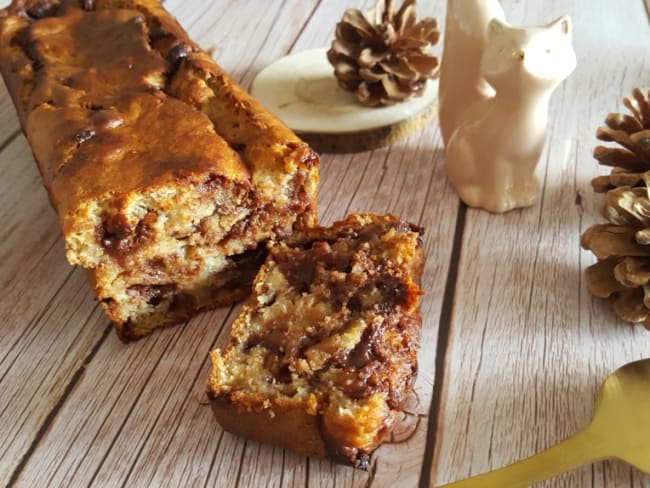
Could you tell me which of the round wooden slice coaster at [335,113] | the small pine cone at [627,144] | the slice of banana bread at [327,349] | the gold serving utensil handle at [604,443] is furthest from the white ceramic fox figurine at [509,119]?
the gold serving utensil handle at [604,443]

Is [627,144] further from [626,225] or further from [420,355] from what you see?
[420,355]

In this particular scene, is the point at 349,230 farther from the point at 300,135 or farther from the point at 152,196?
the point at 300,135

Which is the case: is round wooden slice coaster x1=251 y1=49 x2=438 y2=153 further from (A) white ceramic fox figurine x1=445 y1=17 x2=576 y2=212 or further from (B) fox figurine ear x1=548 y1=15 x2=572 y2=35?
(B) fox figurine ear x1=548 y1=15 x2=572 y2=35

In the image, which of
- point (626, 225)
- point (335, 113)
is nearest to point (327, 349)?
point (626, 225)

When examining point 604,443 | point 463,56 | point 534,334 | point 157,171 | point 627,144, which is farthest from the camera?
point 463,56

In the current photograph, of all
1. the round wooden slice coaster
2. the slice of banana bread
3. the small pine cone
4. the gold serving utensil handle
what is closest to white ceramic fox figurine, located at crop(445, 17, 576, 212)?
the small pine cone

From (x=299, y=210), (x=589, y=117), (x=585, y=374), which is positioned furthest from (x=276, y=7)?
(x=585, y=374)
